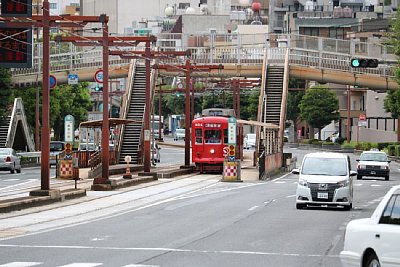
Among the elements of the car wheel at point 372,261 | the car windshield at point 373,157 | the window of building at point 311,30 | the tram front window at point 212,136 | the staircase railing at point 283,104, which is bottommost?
the car wheel at point 372,261

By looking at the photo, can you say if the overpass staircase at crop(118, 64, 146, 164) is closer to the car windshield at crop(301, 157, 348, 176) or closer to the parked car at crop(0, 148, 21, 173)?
the parked car at crop(0, 148, 21, 173)

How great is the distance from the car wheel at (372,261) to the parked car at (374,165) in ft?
154

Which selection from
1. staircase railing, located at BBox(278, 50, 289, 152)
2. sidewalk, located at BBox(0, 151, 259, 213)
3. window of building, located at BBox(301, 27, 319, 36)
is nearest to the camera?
sidewalk, located at BBox(0, 151, 259, 213)

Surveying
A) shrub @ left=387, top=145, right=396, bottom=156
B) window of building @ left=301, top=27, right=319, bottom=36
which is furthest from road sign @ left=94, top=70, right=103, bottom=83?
window of building @ left=301, top=27, right=319, bottom=36

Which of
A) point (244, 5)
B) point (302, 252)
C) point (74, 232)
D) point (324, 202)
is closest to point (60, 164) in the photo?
point (324, 202)

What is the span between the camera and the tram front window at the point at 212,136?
6669 centimetres

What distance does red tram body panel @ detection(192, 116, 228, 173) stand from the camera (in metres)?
66.6

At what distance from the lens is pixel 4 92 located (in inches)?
3223

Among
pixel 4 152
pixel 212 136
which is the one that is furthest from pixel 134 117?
pixel 4 152

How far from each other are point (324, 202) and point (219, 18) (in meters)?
128

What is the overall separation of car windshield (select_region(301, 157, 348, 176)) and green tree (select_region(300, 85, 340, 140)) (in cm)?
9495

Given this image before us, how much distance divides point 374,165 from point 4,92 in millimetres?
30664

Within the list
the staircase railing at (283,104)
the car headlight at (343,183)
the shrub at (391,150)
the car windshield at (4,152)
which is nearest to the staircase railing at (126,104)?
the car windshield at (4,152)

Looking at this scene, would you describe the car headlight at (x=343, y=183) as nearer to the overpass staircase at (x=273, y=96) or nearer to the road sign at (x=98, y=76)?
the overpass staircase at (x=273, y=96)
